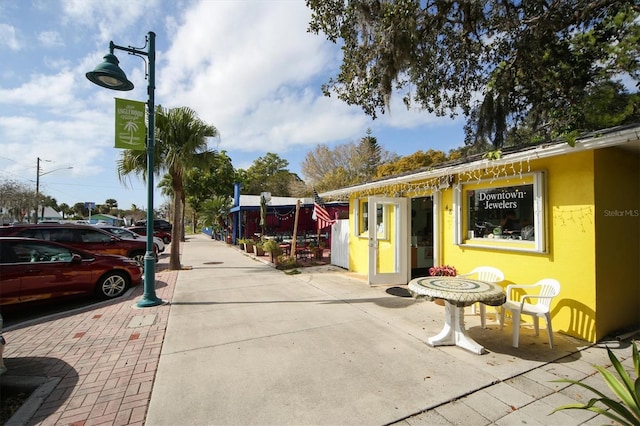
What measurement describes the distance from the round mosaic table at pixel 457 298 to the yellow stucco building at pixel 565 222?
1.31 metres

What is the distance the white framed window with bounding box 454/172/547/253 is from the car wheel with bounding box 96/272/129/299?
732 centimetres

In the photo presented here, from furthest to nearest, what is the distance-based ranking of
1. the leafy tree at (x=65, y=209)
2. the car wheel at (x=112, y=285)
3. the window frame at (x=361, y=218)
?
the leafy tree at (x=65, y=209) → the window frame at (x=361, y=218) → the car wheel at (x=112, y=285)

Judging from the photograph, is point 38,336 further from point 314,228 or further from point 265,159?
point 265,159

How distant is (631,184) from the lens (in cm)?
490

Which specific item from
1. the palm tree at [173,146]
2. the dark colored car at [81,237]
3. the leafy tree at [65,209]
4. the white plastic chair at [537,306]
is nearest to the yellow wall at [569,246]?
the white plastic chair at [537,306]

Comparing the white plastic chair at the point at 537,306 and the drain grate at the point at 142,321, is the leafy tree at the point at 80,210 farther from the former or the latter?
the white plastic chair at the point at 537,306

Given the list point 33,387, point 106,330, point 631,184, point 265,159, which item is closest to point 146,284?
point 106,330

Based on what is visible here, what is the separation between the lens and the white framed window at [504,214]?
16.1 feet

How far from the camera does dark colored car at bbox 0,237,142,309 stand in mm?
5457

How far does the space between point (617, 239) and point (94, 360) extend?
731cm

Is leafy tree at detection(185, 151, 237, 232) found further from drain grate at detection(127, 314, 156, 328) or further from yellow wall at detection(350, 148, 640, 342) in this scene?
yellow wall at detection(350, 148, 640, 342)

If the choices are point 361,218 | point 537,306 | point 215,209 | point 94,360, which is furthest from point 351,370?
point 215,209

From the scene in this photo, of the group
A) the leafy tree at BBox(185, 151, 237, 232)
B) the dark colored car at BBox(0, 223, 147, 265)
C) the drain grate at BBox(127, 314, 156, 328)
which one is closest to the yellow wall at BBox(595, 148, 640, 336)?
the drain grate at BBox(127, 314, 156, 328)

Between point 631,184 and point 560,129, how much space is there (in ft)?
12.1
